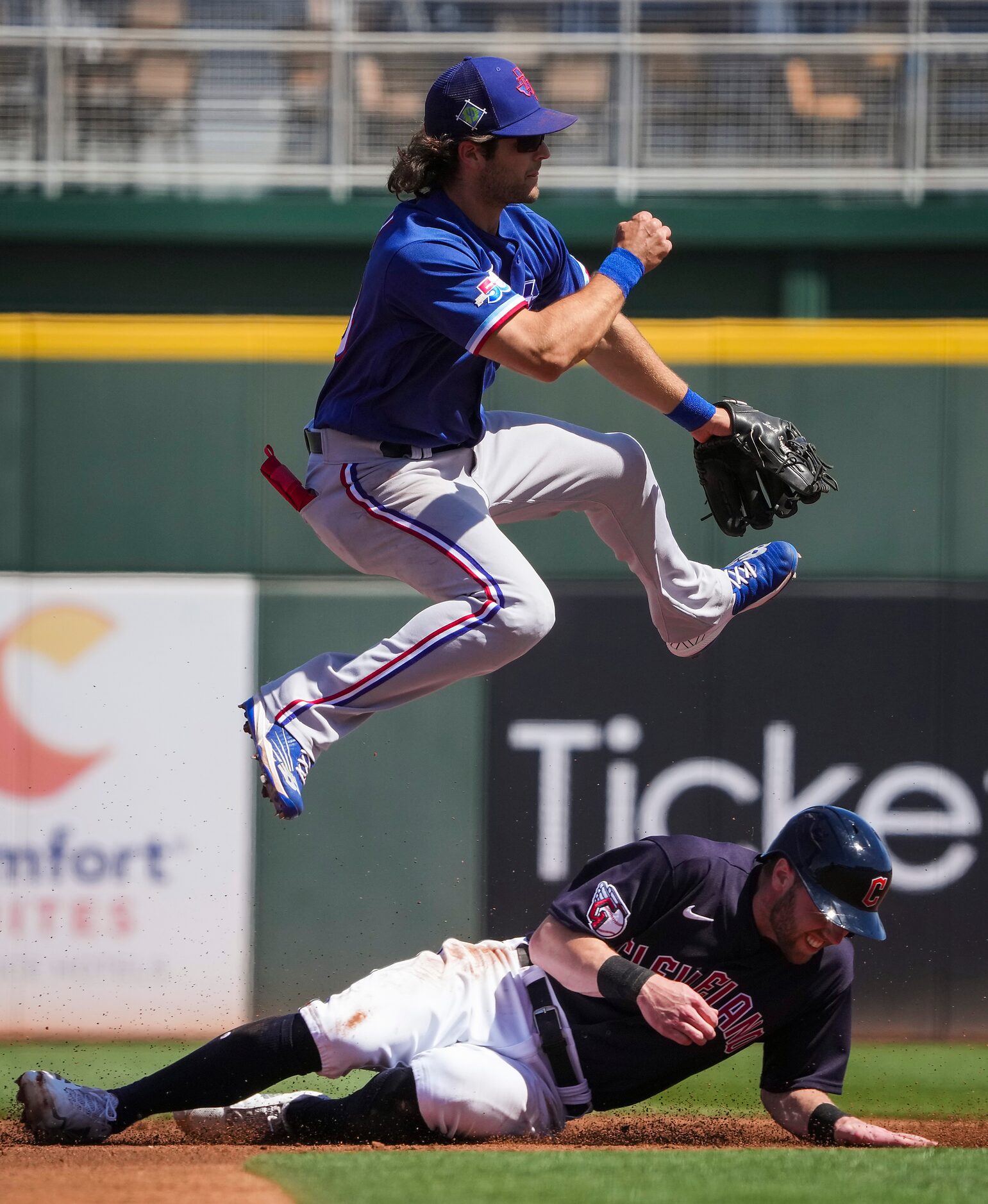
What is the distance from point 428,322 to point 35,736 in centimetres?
303

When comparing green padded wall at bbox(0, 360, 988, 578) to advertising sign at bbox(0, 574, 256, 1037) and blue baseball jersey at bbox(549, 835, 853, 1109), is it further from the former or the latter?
blue baseball jersey at bbox(549, 835, 853, 1109)

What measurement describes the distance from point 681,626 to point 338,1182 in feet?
5.61

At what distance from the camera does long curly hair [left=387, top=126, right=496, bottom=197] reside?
3.51 m

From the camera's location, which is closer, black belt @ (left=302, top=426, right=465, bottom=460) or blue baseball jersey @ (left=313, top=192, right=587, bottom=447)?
blue baseball jersey @ (left=313, top=192, right=587, bottom=447)

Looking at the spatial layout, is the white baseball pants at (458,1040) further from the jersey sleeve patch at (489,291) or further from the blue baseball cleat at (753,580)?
the jersey sleeve patch at (489,291)

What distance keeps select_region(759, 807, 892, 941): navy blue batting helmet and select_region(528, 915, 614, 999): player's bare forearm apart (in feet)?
1.72

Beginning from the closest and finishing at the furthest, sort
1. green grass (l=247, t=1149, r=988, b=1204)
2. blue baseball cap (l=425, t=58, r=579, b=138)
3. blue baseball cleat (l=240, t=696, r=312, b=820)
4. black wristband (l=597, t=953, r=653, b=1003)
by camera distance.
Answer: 1. green grass (l=247, t=1149, r=988, b=1204)
2. blue baseball cleat (l=240, t=696, r=312, b=820)
3. blue baseball cap (l=425, t=58, r=579, b=138)
4. black wristband (l=597, t=953, r=653, b=1003)

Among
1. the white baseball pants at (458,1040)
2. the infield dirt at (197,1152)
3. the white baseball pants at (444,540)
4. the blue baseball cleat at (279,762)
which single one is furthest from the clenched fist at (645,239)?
the infield dirt at (197,1152)

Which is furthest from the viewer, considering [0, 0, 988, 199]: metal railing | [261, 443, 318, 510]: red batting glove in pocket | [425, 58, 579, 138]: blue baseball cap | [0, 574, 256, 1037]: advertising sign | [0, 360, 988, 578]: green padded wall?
[0, 0, 988, 199]: metal railing

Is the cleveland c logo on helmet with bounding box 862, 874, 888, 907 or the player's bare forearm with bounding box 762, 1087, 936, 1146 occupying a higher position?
the cleveland c logo on helmet with bounding box 862, 874, 888, 907

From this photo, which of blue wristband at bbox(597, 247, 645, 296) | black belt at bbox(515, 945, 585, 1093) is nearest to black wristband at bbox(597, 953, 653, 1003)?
black belt at bbox(515, 945, 585, 1093)

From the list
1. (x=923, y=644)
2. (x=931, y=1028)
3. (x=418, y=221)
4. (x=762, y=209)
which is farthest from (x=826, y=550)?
(x=418, y=221)

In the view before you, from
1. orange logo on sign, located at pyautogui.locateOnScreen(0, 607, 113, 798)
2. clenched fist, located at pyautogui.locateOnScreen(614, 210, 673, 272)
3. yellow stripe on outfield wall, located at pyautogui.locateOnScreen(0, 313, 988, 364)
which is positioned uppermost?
yellow stripe on outfield wall, located at pyautogui.locateOnScreen(0, 313, 988, 364)

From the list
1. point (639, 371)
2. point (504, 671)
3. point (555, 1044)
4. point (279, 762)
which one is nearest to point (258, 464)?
point (504, 671)
